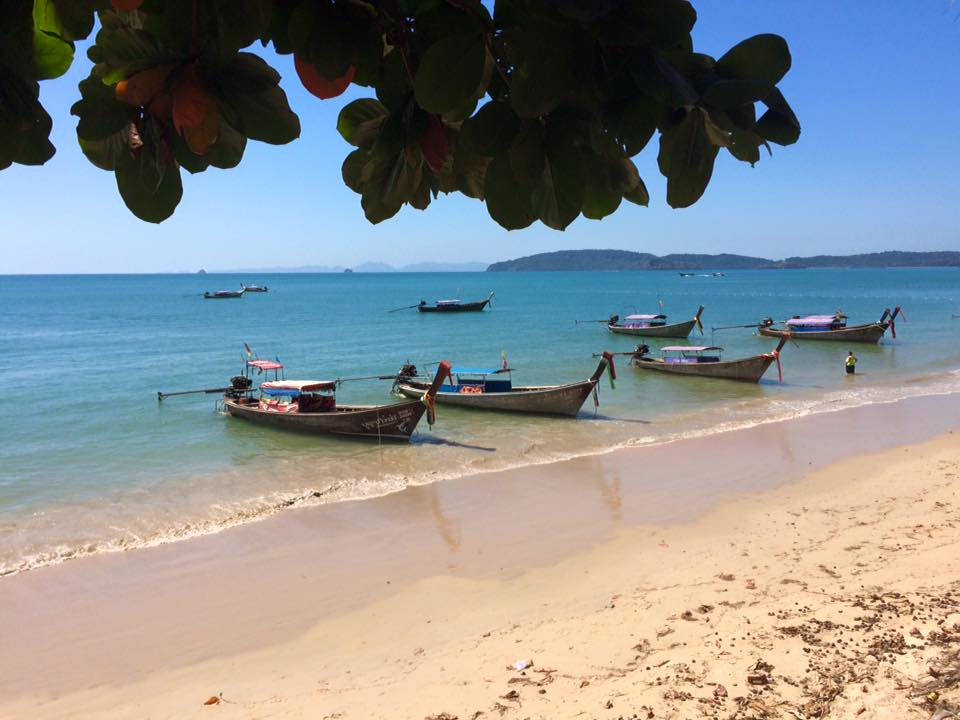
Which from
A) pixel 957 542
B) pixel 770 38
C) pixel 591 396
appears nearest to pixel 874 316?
pixel 591 396

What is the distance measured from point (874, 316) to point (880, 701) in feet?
212

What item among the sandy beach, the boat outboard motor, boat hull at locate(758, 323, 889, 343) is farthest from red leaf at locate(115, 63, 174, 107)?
boat hull at locate(758, 323, 889, 343)

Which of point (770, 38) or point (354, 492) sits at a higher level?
point (770, 38)

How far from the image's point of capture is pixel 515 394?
21.7m

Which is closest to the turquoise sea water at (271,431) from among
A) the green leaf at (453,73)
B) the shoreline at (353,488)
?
the shoreline at (353,488)

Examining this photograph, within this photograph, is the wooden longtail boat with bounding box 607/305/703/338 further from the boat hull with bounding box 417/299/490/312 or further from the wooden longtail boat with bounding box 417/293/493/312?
the wooden longtail boat with bounding box 417/293/493/312

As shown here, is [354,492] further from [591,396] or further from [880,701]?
[591,396]

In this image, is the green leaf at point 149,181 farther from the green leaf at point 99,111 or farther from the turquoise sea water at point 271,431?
the turquoise sea water at point 271,431

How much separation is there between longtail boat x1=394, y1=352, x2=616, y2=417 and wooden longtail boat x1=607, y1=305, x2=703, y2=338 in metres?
23.0

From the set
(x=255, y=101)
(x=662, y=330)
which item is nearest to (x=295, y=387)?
(x=255, y=101)

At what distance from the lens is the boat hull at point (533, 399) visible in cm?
2102

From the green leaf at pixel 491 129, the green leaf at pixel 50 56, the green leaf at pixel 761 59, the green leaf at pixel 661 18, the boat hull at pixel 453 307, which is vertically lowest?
the boat hull at pixel 453 307

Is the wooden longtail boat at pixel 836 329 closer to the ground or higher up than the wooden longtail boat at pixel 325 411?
higher up

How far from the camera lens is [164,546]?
11.6 m
